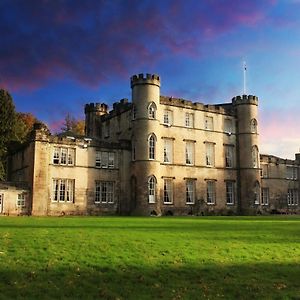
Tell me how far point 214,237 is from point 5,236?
823 centimetres

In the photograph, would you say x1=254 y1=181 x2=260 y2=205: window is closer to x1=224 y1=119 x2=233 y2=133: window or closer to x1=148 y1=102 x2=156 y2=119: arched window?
x1=224 y1=119 x2=233 y2=133: window

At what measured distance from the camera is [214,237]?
745 inches

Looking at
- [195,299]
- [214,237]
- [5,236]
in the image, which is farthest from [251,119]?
[195,299]

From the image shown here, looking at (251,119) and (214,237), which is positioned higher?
(251,119)

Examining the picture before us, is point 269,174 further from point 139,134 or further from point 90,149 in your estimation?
point 90,149

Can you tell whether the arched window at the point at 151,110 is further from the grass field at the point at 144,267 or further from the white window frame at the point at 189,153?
the grass field at the point at 144,267

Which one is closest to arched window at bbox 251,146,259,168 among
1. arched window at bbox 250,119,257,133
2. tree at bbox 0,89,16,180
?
arched window at bbox 250,119,257,133

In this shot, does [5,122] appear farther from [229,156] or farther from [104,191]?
[229,156]

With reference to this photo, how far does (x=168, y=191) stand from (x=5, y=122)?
72.7 feet

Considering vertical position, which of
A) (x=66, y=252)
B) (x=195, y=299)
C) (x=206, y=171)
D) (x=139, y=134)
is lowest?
(x=195, y=299)

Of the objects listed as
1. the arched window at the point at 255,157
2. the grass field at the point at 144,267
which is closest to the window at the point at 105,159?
the arched window at the point at 255,157

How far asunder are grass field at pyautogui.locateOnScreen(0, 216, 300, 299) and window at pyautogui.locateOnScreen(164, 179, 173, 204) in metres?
30.6

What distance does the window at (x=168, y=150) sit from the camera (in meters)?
49.9

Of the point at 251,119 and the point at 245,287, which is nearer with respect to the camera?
the point at 245,287
